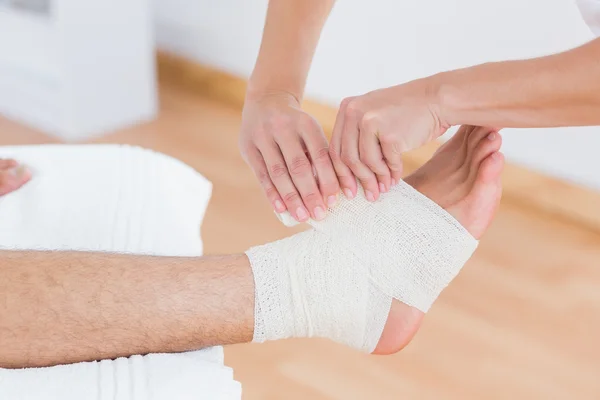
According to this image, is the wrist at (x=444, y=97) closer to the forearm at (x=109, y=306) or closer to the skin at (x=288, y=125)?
the skin at (x=288, y=125)

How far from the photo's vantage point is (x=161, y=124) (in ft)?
10.1

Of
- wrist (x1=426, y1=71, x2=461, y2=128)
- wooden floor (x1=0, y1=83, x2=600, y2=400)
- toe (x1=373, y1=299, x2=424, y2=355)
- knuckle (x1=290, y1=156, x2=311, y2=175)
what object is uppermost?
wrist (x1=426, y1=71, x2=461, y2=128)

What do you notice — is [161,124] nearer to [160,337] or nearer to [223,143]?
[223,143]

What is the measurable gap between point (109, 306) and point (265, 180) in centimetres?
33

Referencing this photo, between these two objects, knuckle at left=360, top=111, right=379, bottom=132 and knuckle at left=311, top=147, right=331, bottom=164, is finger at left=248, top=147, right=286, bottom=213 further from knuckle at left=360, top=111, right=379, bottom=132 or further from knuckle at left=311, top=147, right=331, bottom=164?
knuckle at left=360, top=111, right=379, bottom=132

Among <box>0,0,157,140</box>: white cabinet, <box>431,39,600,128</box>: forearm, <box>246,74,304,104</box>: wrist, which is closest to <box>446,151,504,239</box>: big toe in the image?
<box>431,39,600,128</box>: forearm

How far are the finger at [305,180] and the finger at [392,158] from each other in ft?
0.36

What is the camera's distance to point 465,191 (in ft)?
Result: 4.12

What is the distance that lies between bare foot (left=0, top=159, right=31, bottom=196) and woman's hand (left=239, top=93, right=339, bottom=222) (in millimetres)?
341

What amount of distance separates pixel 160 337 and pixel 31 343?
5.9 inches

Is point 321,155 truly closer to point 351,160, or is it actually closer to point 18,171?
point 351,160

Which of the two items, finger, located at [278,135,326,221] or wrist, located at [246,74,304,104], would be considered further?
wrist, located at [246,74,304,104]

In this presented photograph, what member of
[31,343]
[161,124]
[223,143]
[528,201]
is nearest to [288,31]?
[31,343]

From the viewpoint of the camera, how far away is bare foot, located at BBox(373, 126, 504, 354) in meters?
1.25
